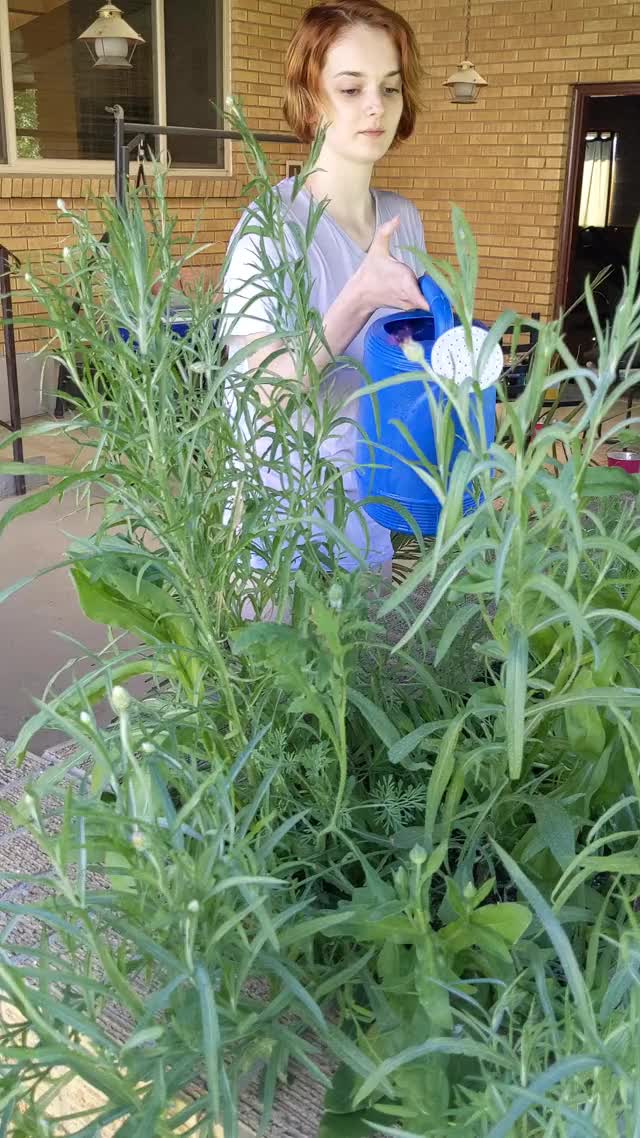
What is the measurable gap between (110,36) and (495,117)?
121 inches

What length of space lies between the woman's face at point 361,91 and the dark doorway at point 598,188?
231 inches

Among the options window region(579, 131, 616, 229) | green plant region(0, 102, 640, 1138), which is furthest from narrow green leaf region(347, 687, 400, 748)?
window region(579, 131, 616, 229)

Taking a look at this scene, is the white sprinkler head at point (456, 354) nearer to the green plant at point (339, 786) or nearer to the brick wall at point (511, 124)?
the green plant at point (339, 786)

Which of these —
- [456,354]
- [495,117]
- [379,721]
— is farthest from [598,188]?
[379,721]

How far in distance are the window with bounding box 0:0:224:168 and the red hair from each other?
14.9ft

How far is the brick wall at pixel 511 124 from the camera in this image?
6859 mm

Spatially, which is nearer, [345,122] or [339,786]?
[339,786]

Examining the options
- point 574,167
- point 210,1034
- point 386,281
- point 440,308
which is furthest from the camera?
point 574,167

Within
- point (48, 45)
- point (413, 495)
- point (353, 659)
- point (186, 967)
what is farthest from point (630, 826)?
point (48, 45)

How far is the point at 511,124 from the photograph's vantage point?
24.1 ft

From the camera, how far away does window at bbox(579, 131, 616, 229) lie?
7195 millimetres

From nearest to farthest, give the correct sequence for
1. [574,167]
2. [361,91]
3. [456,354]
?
[456,354] < [361,91] < [574,167]

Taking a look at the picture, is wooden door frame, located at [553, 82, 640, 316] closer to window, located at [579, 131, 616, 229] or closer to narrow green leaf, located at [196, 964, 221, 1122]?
window, located at [579, 131, 616, 229]

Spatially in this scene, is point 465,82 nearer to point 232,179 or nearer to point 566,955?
point 232,179
